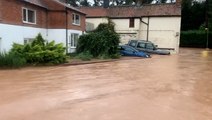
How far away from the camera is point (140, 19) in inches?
1623

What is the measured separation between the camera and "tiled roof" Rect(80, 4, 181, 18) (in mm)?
39656

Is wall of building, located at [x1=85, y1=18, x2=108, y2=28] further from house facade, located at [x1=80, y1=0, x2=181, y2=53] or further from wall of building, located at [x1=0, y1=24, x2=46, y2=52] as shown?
wall of building, located at [x1=0, y1=24, x2=46, y2=52]

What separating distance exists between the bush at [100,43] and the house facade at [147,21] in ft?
33.3

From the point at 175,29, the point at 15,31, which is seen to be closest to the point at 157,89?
the point at 15,31

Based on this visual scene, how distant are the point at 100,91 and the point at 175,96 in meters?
3.05

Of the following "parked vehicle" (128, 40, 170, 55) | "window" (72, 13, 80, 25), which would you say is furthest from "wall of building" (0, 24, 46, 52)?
"parked vehicle" (128, 40, 170, 55)

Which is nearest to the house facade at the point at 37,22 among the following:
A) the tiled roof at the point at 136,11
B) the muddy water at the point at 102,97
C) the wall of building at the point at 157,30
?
the muddy water at the point at 102,97

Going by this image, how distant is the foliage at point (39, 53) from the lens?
20.9m

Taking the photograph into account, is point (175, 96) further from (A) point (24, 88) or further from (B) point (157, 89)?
(A) point (24, 88)

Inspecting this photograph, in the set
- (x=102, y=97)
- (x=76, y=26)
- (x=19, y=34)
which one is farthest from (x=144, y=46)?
(x=102, y=97)

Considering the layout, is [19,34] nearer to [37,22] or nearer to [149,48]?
[37,22]

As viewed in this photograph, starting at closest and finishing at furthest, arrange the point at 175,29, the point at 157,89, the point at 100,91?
the point at 100,91 → the point at 157,89 → the point at 175,29

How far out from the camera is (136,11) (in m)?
42.3

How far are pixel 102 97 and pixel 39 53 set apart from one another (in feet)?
35.9
